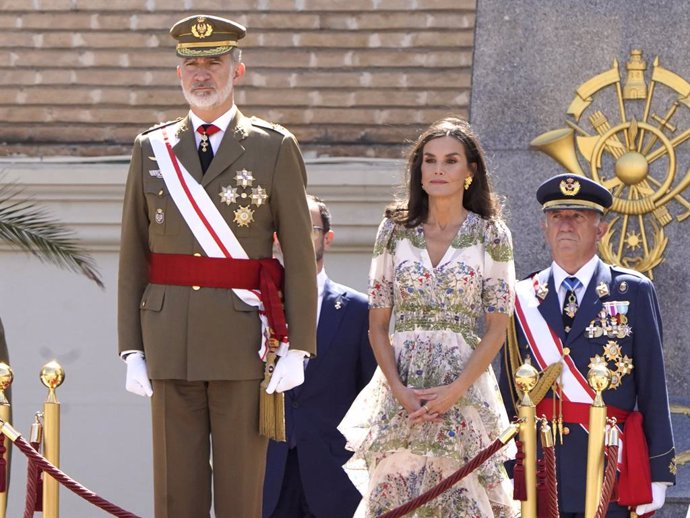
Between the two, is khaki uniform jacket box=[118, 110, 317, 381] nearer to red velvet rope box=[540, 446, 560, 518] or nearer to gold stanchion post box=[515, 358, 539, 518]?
gold stanchion post box=[515, 358, 539, 518]

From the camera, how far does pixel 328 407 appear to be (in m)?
6.27

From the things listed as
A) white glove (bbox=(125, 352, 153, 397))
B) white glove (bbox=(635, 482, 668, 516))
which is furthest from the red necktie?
white glove (bbox=(635, 482, 668, 516))

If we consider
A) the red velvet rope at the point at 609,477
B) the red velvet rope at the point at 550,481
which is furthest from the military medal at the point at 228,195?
the red velvet rope at the point at 609,477

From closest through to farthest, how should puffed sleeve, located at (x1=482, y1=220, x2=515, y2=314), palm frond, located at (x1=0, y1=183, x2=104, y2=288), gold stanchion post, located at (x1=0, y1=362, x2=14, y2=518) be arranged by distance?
1. gold stanchion post, located at (x1=0, y1=362, x2=14, y2=518)
2. puffed sleeve, located at (x1=482, y1=220, x2=515, y2=314)
3. palm frond, located at (x1=0, y1=183, x2=104, y2=288)

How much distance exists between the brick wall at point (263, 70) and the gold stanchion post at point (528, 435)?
3.06 metres

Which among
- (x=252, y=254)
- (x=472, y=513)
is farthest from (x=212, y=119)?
(x=472, y=513)

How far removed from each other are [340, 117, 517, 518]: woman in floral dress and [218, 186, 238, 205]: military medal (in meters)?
0.72

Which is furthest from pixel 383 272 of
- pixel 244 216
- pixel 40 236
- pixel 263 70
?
pixel 40 236

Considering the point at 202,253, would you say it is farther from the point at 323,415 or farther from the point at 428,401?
the point at 323,415

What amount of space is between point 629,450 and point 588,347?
39 centimetres

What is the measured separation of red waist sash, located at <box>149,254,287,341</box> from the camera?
516 cm

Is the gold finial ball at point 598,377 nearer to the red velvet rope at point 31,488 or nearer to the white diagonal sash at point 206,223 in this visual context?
the white diagonal sash at point 206,223

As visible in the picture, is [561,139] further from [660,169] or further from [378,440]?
[378,440]

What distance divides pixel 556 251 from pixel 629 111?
168cm
